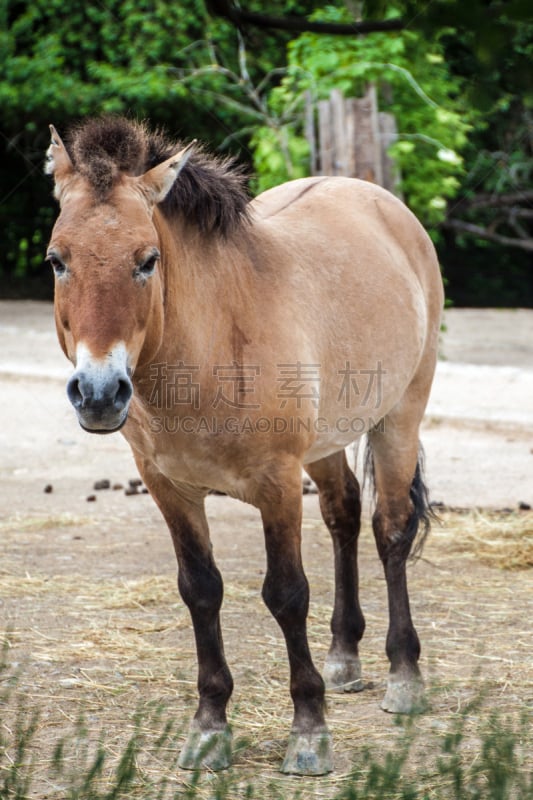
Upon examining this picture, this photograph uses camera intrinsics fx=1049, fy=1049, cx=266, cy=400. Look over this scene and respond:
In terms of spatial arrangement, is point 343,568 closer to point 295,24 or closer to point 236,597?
point 236,597

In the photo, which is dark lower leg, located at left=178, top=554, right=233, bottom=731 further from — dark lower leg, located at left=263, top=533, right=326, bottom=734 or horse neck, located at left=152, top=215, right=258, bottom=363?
horse neck, located at left=152, top=215, right=258, bottom=363

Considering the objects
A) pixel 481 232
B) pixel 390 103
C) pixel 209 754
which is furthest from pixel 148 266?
pixel 481 232

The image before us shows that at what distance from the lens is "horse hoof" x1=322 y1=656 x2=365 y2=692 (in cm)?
402

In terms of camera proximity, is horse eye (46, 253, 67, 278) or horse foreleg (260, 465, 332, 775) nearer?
horse eye (46, 253, 67, 278)

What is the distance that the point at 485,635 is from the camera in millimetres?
4410

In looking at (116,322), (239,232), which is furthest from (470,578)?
(116,322)

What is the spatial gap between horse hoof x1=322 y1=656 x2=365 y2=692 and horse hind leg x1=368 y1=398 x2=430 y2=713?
0.19 m

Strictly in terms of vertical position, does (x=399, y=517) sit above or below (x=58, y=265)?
below

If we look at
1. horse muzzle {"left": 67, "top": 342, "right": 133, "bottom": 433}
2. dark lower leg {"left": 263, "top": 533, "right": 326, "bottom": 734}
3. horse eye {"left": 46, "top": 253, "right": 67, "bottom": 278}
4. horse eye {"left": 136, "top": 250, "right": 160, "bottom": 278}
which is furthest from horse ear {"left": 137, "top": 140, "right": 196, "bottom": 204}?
dark lower leg {"left": 263, "top": 533, "right": 326, "bottom": 734}

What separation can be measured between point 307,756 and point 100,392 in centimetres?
141

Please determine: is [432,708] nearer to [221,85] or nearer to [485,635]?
[485,635]

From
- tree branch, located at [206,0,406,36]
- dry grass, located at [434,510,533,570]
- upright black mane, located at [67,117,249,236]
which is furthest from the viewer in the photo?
dry grass, located at [434,510,533,570]

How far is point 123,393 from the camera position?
2.67 meters

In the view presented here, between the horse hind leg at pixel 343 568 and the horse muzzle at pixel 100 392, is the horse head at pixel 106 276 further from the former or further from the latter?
the horse hind leg at pixel 343 568
